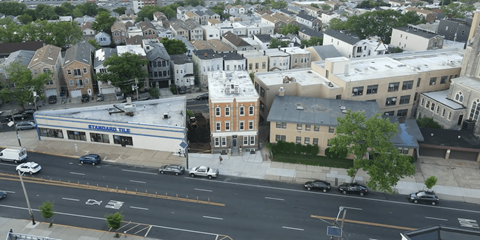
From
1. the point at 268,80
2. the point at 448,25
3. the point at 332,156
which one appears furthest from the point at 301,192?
the point at 448,25

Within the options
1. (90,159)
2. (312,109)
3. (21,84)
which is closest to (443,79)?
(312,109)

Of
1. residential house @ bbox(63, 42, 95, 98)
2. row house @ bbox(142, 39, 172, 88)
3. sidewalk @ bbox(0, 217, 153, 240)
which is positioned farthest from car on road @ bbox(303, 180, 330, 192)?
residential house @ bbox(63, 42, 95, 98)

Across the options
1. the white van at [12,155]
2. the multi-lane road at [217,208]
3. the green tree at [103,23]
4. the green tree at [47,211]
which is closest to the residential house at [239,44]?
the green tree at [103,23]

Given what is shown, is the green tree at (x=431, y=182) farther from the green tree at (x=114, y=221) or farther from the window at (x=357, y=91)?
the green tree at (x=114, y=221)

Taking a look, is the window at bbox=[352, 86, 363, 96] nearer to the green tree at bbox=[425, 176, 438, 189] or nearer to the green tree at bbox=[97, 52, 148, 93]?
the green tree at bbox=[425, 176, 438, 189]

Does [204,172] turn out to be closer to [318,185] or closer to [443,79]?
[318,185]
